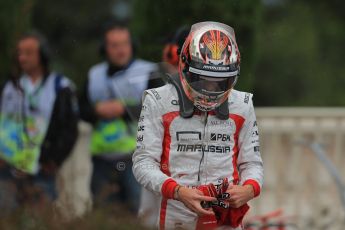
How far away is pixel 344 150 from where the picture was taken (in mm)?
10945

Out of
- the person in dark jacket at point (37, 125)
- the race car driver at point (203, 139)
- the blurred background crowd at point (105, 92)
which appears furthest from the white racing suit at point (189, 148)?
the person in dark jacket at point (37, 125)

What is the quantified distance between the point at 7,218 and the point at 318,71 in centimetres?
1598

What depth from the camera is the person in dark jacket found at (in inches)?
331

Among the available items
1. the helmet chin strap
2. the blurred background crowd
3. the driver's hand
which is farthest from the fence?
the driver's hand

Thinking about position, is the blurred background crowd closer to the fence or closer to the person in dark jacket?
the person in dark jacket

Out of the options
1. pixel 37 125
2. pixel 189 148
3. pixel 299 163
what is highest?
pixel 189 148

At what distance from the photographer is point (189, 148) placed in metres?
5.12

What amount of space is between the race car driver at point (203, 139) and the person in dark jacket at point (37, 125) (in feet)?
10.7

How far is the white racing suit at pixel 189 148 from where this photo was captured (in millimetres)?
5117

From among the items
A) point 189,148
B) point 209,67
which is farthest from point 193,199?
point 209,67

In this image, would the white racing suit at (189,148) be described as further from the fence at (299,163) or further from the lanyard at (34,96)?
the fence at (299,163)

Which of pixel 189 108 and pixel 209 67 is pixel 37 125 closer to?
pixel 189 108

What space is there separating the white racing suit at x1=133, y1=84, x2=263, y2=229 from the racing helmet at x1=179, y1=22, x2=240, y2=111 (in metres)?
0.11

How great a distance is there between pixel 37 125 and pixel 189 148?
3.49m
